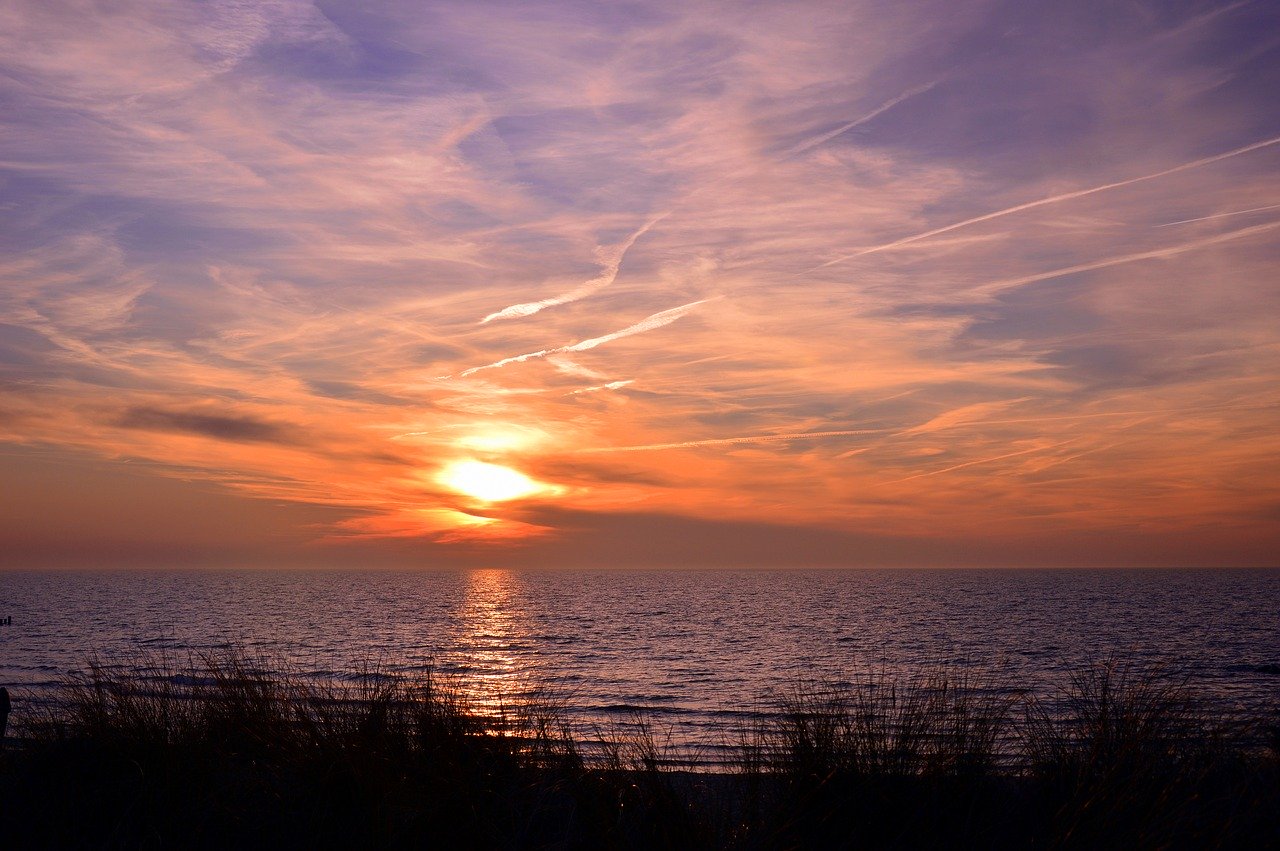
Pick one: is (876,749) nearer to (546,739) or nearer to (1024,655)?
(546,739)

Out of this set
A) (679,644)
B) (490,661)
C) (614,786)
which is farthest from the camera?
(679,644)

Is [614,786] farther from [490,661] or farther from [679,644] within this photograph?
[679,644]

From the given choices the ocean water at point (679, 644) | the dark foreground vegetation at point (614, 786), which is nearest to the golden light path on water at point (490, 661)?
the ocean water at point (679, 644)

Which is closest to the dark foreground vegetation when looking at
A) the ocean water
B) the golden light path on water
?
the golden light path on water

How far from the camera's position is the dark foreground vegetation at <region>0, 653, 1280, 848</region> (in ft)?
25.5

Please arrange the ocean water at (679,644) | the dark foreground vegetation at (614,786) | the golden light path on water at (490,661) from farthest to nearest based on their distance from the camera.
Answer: the ocean water at (679,644) → the golden light path on water at (490,661) → the dark foreground vegetation at (614,786)

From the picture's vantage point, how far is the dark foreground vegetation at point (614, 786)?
306 inches

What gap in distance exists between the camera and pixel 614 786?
8641mm

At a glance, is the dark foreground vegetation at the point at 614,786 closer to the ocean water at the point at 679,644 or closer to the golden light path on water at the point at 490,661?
the golden light path on water at the point at 490,661

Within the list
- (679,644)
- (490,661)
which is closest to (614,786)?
(490,661)

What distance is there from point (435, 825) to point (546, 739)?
170 centimetres

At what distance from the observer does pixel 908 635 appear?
69.7 metres

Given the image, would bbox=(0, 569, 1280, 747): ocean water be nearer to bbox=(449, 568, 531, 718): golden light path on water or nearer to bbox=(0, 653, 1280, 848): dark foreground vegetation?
bbox=(449, 568, 531, 718): golden light path on water

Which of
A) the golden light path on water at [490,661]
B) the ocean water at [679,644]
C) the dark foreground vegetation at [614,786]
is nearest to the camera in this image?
the dark foreground vegetation at [614,786]
